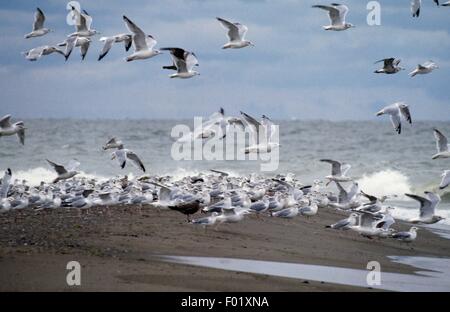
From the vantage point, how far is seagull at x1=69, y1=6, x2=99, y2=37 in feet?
53.8

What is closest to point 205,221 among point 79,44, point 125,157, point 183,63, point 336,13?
point 183,63

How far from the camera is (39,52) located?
16891 mm

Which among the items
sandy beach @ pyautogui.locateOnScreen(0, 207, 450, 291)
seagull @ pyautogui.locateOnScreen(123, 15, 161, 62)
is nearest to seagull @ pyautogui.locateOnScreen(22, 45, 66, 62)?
seagull @ pyautogui.locateOnScreen(123, 15, 161, 62)

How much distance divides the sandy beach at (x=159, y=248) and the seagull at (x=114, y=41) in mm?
2956

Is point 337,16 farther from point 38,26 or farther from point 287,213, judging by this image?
point 38,26

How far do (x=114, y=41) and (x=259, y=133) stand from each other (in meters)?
3.13

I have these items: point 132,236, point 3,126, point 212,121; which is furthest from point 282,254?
point 3,126

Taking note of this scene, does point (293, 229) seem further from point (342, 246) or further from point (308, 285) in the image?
point (308, 285)

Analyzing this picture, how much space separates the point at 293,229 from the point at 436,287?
4.66 m

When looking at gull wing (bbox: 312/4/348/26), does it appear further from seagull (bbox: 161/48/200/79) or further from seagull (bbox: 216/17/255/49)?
seagull (bbox: 161/48/200/79)

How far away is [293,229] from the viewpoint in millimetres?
15648

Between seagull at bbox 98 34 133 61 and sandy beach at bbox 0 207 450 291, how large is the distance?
2.96 meters

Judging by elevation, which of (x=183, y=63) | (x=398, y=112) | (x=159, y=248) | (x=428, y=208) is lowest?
(x=159, y=248)
